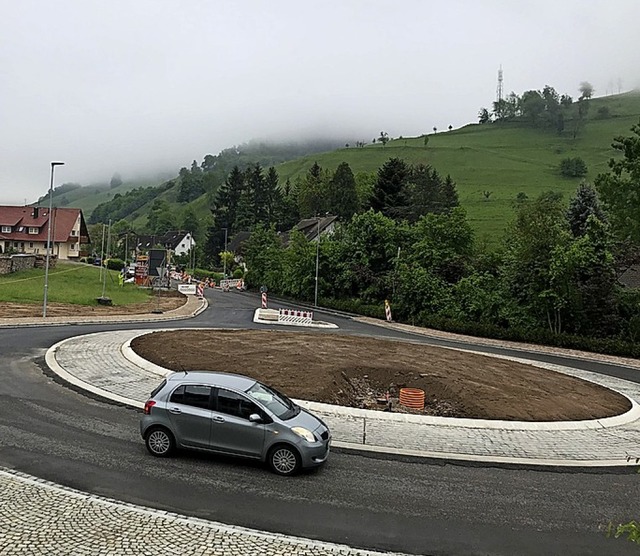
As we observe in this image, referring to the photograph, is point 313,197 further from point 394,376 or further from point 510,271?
point 394,376

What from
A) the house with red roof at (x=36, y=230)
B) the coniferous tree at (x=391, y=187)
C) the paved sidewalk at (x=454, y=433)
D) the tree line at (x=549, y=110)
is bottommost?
the paved sidewalk at (x=454, y=433)

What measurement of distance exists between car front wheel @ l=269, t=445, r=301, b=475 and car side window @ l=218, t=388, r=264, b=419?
0.77 metres

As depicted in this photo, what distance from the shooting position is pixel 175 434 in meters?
11.4

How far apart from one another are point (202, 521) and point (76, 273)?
191 feet

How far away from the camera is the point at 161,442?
11.5 meters

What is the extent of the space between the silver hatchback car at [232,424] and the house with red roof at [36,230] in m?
70.1

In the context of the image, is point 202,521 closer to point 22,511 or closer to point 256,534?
point 256,534

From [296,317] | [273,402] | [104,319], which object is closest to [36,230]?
[104,319]

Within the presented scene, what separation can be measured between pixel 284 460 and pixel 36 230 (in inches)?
2985

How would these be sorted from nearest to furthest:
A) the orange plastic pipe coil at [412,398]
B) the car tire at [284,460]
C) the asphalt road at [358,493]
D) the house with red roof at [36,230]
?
the asphalt road at [358,493] < the car tire at [284,460] < the orange plastic pipe coil at [412,398] < the house with red roof at [36,230]

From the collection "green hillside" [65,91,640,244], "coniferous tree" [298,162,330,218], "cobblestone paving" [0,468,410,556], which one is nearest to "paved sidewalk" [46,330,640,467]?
"cobblestone paving" [0,468,410,556]

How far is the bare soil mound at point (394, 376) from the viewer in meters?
17.1

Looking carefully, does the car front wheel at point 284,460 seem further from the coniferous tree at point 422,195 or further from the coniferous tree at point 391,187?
the coniferous tree at point 391,187

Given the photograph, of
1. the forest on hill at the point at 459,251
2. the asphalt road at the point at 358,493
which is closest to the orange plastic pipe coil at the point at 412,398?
the asphalt road at the point at 358,493
